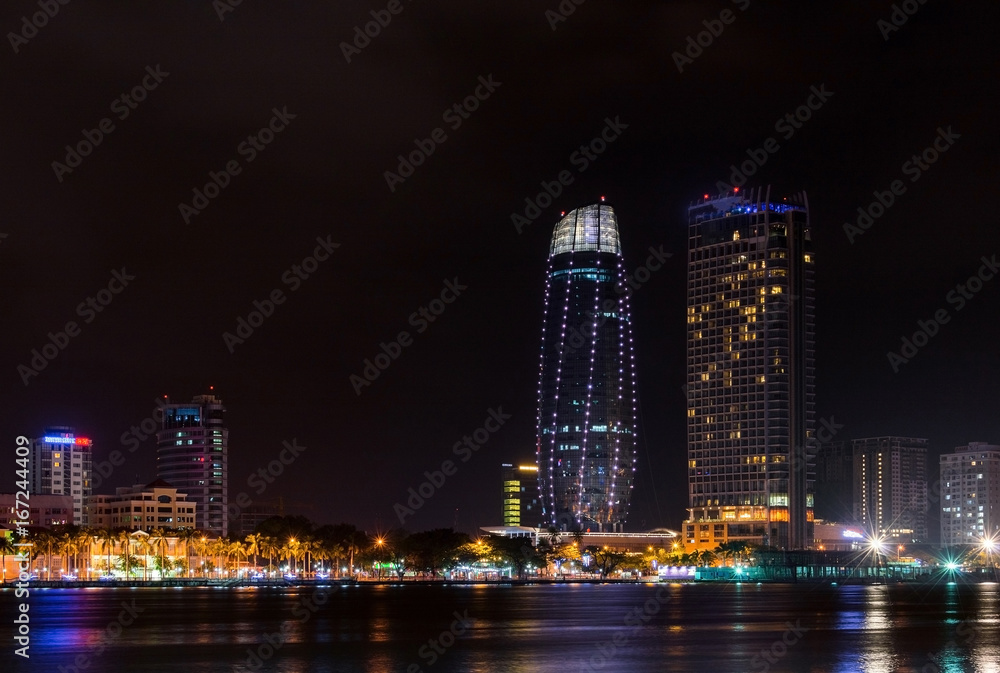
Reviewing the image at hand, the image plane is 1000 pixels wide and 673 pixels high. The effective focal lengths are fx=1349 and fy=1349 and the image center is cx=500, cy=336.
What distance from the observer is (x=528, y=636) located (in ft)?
363

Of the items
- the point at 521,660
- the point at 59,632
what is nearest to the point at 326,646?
the point at 521,660

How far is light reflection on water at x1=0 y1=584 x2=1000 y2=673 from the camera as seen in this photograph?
88.8 m

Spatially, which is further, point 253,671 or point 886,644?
point 886,644

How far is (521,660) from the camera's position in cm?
9025

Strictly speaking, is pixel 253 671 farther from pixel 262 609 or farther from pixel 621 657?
pixel 262 609

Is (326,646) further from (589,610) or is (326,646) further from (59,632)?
(589,610)

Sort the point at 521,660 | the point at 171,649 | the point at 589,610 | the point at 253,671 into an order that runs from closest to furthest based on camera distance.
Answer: the point at 253,671 < the point at 521,660 < the point at 171,649 < the point at 589,610

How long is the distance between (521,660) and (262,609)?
6937 cm

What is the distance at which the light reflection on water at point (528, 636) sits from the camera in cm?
8881

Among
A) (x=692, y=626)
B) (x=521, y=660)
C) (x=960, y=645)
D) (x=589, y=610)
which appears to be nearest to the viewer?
(x=521, y=660)

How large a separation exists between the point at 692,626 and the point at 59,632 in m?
56.4

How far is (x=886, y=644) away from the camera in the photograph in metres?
107

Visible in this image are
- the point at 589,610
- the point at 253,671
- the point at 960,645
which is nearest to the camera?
the point at 253,671

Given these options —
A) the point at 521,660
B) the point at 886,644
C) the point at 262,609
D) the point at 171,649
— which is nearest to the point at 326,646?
the point at 171,649
